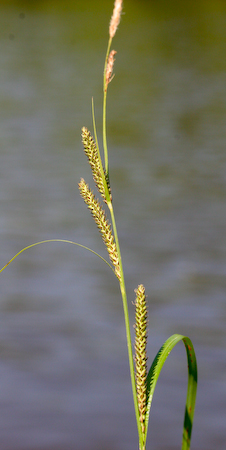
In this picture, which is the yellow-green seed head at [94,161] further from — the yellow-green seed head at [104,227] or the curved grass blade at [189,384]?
the curved grass blade at [189,384]

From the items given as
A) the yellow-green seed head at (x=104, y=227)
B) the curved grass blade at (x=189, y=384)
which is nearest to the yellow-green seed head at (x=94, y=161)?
the yellow-green seed head at (x=104, y=227)

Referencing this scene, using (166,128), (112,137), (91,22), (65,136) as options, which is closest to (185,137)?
(166,128)

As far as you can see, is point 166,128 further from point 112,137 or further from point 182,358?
point 182,358

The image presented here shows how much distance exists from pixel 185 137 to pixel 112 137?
502 mm

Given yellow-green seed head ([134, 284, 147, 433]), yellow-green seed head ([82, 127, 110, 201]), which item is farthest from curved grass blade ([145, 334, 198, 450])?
yellow-green seed head ([82, 127, 110, 201])

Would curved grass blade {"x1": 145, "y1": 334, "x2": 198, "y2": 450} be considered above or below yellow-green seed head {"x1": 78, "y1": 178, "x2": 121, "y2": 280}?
below

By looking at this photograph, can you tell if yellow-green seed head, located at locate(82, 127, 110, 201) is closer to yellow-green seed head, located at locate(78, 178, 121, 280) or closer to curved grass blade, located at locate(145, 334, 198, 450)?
yellow-green seed head, located at locate(78, 178, 121, 280)

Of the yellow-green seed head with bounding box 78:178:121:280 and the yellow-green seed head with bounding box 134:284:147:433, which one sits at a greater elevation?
the yellow-green seed head with bounding box 78:178:121:280

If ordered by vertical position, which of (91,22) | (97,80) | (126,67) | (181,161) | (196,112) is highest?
(91,22)

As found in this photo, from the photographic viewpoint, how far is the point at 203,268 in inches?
87.0

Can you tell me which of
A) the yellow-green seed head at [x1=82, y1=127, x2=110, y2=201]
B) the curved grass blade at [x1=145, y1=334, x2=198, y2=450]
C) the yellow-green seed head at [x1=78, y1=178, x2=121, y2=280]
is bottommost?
the curved grass blade at [x1=145, y1=334, x2=198, y2=450]

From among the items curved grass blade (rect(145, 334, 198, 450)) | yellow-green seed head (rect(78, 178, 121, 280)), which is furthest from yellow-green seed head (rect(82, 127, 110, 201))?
curved grass blade (rect(145, 334, 198, 450))

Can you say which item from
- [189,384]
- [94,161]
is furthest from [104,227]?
[189,384]

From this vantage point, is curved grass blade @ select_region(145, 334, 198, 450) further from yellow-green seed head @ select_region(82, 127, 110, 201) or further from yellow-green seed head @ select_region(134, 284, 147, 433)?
yellow-green seed head @ select_region(82, 127, 110, 201)
